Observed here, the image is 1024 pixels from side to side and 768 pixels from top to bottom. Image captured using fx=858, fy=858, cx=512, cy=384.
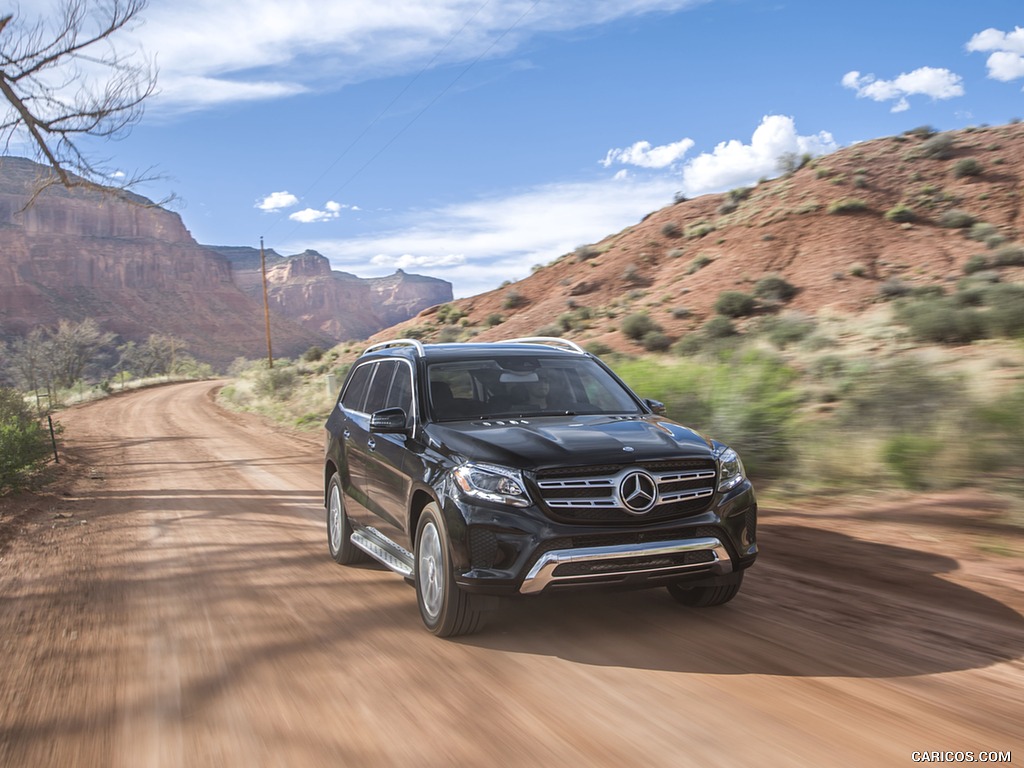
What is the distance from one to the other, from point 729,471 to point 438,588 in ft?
5.98

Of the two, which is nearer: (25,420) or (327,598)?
(327,598)

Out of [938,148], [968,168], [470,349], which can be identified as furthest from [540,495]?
[938,148]

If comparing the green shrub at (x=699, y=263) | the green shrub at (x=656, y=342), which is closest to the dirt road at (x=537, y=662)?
the green shrub at (x=656, y=342)

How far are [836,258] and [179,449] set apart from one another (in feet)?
88.7

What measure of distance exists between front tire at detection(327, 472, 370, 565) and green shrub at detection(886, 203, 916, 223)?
36670 millimetres

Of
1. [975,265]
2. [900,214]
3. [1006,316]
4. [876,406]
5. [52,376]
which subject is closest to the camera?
[876,406]

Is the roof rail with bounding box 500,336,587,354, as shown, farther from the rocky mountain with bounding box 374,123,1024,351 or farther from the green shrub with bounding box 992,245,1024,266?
the green shrub with bounding box 992,245,1024,266

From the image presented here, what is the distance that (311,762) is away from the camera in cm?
345

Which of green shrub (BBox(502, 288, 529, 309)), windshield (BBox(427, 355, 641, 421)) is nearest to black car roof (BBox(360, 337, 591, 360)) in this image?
windshield (BBox(427, 355, 641, 421))

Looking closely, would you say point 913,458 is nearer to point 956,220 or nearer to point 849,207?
point 956,220

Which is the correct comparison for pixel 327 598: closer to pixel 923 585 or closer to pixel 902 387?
pixel 923 585

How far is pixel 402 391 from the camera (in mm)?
6262

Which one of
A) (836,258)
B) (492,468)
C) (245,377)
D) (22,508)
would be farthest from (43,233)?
(492,468)

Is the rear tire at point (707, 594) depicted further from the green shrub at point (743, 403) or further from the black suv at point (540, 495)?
the green shrub at point (743, 403)
